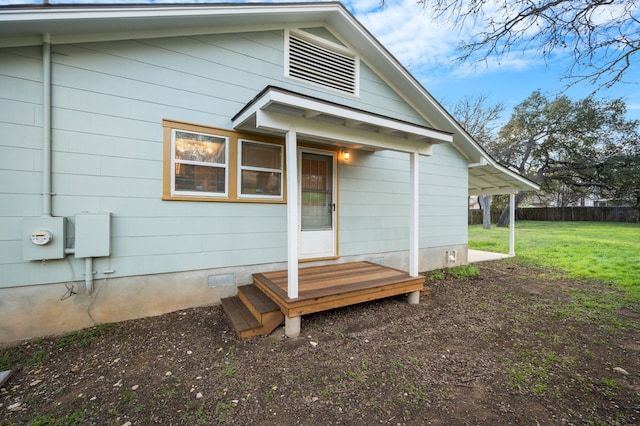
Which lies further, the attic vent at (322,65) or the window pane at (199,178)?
the attic vent at (322,65)

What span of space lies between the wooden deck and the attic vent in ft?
11.5

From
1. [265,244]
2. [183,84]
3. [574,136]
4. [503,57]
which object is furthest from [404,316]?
[574,136]

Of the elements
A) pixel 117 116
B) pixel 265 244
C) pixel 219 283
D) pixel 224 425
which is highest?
pixel 117 116

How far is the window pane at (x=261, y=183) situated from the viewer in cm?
423

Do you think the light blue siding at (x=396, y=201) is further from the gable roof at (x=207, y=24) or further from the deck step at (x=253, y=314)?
the deck step at (x=253, y=314)

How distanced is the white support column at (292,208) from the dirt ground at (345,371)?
68cm

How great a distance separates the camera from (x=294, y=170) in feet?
10.4

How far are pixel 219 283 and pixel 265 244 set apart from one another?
92cm

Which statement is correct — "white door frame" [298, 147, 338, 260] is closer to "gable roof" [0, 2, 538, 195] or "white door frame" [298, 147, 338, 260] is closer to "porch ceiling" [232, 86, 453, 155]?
"porch ceiling" [232, 86, 453, 155]

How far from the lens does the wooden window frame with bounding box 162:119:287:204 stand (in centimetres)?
366

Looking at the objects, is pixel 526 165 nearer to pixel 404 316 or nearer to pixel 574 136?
pixel 574 136

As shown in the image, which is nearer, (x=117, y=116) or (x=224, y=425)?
(x=224, y=425)

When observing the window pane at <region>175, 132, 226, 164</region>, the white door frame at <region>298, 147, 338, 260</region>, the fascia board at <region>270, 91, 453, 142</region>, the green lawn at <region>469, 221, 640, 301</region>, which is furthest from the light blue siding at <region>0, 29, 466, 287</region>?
the green lawn at <region>469, 221, 640, 301</region>

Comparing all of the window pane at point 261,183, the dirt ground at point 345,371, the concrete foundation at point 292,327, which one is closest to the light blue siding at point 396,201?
the window pane at point 261,183
